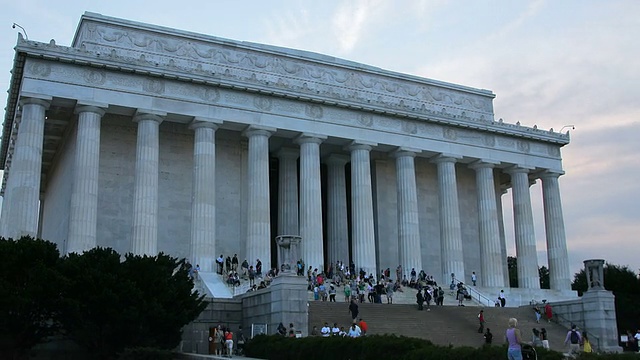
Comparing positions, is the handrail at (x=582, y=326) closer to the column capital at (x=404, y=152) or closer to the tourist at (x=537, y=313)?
the tourist at (x=537, y=313)

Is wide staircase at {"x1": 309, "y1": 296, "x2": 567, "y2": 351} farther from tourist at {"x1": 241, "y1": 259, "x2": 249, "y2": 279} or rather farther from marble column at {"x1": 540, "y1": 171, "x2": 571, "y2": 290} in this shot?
marble column at {"x1": 540, "y1": 171, "x2": 571, "y2": 290}

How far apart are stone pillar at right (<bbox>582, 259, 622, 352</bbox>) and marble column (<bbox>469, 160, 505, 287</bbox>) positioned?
566 inches

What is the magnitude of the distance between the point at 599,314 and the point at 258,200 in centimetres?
2289

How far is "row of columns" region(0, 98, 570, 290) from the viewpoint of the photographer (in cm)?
4253

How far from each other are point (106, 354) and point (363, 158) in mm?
27861

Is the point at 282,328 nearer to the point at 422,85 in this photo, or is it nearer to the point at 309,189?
the point at 309,189

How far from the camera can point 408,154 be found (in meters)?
54.5

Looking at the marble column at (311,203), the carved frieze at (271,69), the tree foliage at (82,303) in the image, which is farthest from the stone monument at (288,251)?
the carved frieze at (271,69)

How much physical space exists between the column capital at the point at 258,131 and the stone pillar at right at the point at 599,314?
22902mm

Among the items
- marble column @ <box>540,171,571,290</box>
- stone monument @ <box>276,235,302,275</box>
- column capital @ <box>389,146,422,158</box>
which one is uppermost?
column capital @ <box>389,146,422,158</box>

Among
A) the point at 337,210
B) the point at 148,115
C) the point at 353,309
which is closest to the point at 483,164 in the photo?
the point at 337,210

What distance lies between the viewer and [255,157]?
160ft

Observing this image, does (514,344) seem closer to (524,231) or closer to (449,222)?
(449,222)

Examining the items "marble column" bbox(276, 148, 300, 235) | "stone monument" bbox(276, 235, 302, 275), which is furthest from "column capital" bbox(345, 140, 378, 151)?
"stone monument" bbox(276, 235, 302, 275)
